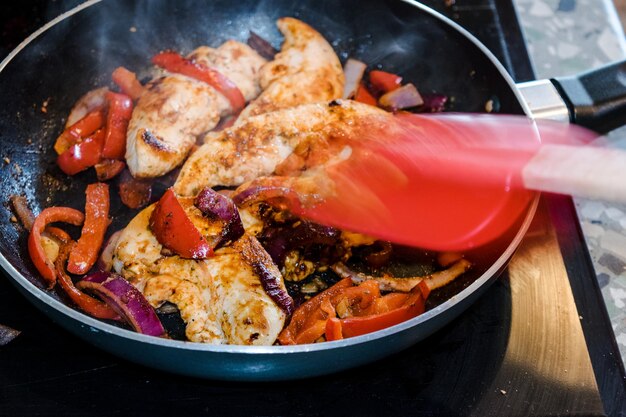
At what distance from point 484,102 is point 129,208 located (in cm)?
153

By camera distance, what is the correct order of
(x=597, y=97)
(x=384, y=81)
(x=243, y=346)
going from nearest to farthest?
(x=243, y=346) → (x=597, y=97) → (x=384, y=81)

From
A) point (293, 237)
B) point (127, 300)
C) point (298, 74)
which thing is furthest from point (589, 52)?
point (127, 300)

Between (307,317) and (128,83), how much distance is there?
1.28 m

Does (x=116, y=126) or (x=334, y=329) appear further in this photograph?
(x=116, y=126)

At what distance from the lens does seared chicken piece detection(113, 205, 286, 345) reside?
1823 mm

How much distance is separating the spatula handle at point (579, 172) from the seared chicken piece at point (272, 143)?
66cm

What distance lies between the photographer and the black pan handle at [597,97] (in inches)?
87.2

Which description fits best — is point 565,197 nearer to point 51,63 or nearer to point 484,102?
point 484,102

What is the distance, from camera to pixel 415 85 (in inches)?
110

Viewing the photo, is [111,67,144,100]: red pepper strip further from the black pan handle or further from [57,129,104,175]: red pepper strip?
the black pan handle

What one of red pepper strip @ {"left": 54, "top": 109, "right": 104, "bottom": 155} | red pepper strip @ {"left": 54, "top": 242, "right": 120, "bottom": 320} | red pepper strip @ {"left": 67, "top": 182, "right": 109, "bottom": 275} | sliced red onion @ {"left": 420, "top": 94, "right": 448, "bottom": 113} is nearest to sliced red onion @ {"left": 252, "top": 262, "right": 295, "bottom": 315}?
red pepper strip @ {"left": 54, "top": 242, "right": 120, "bottom": 320}

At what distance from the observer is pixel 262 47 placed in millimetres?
2811

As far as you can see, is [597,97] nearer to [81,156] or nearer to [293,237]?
[293,237]

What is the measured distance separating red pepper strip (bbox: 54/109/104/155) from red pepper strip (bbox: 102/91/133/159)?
0.07 metres
